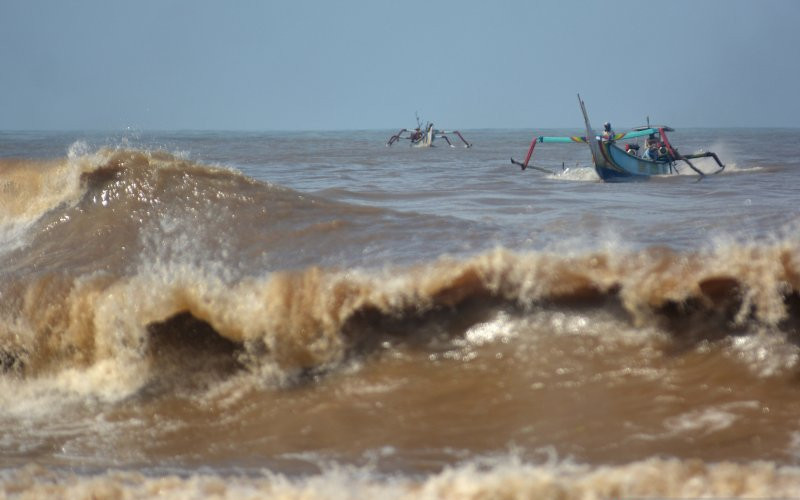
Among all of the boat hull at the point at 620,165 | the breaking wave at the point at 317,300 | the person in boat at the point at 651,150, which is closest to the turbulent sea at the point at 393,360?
the breaking wave at the point at 317,300

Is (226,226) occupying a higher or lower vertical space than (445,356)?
higher

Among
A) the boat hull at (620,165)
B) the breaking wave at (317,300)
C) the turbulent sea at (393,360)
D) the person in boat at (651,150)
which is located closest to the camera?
the turbulent sea at (393,360)

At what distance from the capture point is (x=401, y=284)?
5.38 m

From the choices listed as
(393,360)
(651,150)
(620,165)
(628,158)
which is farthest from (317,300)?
(651,150)

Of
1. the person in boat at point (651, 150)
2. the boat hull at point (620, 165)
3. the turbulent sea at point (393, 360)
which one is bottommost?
the turbulent sea at point (393, 360)

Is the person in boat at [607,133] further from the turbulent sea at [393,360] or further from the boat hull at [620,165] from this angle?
the turbulent sea at [393,360]

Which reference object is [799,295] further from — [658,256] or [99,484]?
[99,484]

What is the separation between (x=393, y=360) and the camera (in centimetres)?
505

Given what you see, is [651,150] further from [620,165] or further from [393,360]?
[393,360]

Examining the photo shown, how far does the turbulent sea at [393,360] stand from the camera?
12.3 feet

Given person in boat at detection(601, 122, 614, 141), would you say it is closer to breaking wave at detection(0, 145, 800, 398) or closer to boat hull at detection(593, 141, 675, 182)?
boat hull at detection(593, 141, 675, 182)

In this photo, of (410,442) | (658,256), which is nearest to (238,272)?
(410,442)

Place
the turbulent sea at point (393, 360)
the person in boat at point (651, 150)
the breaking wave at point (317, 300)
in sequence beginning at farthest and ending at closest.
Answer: the person in boat at point (651, 150), the breaking wave at point (317, 300), the turbulent sea at point (393, 360)

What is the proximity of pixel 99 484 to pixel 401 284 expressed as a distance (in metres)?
2.26
